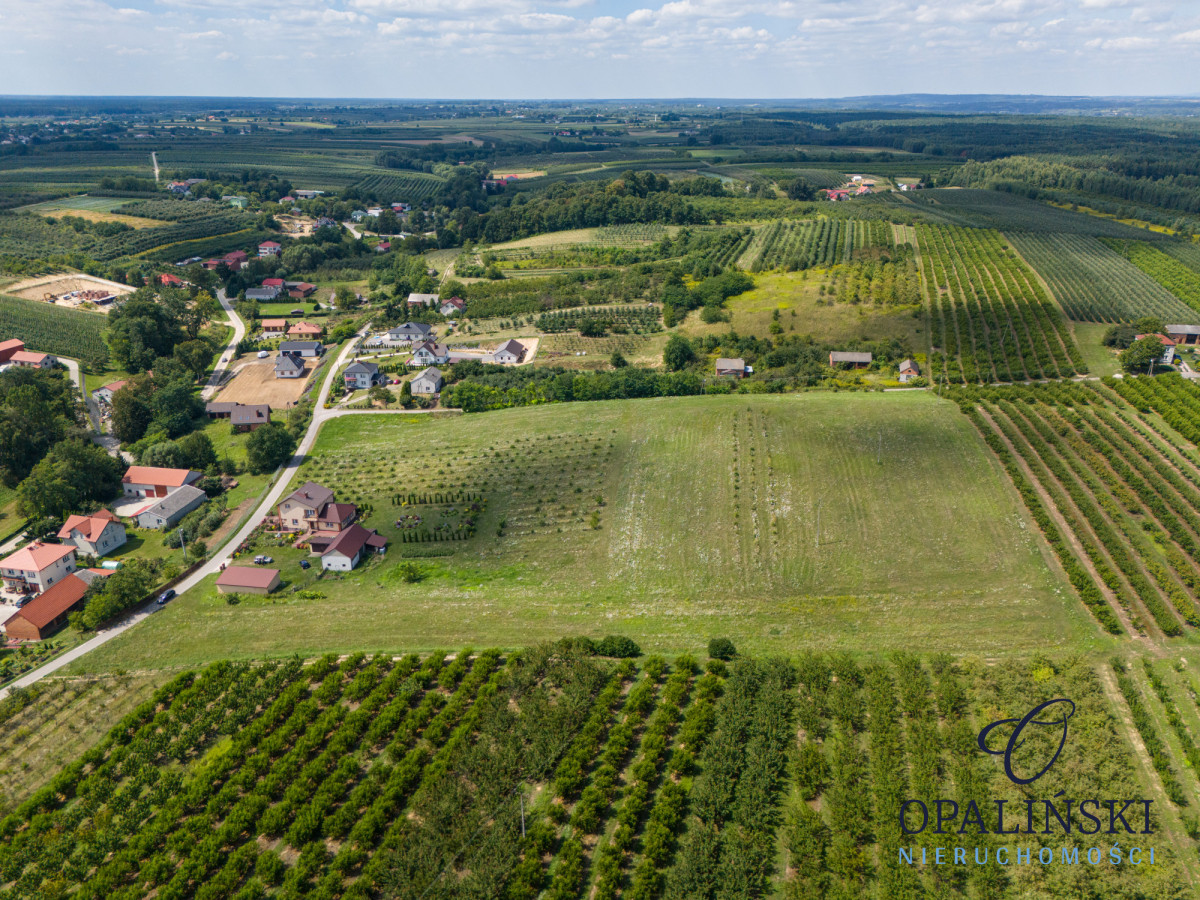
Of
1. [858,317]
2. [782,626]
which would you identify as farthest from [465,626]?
[858,317]

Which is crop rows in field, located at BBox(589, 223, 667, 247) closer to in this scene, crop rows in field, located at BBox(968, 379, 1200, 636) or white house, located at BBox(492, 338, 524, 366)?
white house, located at BBox(492, 338, 524, 366)

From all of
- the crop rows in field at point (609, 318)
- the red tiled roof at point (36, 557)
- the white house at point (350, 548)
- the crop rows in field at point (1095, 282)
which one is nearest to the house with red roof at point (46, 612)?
the red tiled roof at point (36, 557)

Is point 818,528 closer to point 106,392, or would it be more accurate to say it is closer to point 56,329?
point 106,392

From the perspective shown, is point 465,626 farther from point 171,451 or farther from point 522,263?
point 522,263

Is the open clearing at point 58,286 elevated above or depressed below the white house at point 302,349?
above

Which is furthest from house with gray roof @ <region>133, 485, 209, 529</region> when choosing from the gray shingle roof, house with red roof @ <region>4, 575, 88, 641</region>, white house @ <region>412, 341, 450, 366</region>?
white house @ <region>412, 341, 450, 366</region>

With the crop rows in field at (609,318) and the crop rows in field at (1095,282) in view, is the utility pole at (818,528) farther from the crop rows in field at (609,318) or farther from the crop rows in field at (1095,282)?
the crop rows in field at (1095,282)

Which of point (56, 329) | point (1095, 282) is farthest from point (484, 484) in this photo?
point (1095, 282)

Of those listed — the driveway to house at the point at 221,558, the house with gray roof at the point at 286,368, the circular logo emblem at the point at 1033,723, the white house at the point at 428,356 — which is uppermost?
the white house at the point at 428,356

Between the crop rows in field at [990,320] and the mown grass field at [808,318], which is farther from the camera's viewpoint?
the mown grass field at [808,318]
